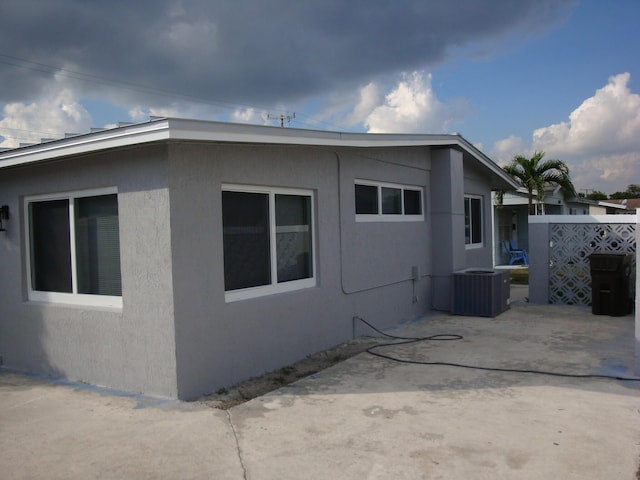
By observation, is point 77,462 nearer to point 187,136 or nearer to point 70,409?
point 70,409

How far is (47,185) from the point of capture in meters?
6.52

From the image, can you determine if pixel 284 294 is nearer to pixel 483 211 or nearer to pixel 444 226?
pixel 444 226

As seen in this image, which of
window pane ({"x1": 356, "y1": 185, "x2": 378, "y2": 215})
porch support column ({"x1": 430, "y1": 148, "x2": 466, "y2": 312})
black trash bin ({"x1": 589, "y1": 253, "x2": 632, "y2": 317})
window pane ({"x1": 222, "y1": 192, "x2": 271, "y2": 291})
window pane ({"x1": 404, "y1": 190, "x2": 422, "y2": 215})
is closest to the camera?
window pane ({"x1": 222, "y1": 192, "x2": 271, "y2": 291})

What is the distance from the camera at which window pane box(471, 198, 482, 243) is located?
531 inches

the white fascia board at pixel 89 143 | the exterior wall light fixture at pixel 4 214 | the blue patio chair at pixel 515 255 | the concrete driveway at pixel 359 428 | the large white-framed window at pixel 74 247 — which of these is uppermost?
the white fascia board at pixel 89 143

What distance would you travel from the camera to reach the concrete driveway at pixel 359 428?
3918 millimetres

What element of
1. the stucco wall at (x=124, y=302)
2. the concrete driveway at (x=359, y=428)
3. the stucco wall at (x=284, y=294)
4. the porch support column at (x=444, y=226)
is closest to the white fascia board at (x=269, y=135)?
the stucco wall at (x=284, y=294)

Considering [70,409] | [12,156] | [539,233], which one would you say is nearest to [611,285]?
[539,233]

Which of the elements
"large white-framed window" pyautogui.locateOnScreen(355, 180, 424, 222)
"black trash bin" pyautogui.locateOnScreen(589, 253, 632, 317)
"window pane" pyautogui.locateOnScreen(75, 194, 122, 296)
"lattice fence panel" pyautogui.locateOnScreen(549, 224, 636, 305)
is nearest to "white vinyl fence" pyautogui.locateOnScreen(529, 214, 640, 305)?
"lattice fence panel" pyautogui.locateOnScreen(549, 224, 636, 305)

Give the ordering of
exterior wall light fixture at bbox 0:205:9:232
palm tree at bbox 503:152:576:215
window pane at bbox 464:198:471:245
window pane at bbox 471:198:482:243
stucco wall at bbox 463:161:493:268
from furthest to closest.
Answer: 1. palm tree at bbox 503:152:576:215
2. window pane at bbox 471:198:482:243
3. window pane at bbox 464:198:471:245
4. stucco wall at bbox 463:161:493:268
5. exterior wall light fixture at bbox 0:205:9:232

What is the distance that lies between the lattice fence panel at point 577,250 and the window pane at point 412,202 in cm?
325

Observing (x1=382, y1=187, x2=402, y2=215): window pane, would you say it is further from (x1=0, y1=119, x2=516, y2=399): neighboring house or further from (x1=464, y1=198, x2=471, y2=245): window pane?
(x1=464, y1=198, x2=471, y2=245): window pane

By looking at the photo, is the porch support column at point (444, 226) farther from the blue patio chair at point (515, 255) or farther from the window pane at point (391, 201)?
the blue patio chair at point (515, 255)

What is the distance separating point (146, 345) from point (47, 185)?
2492mm
